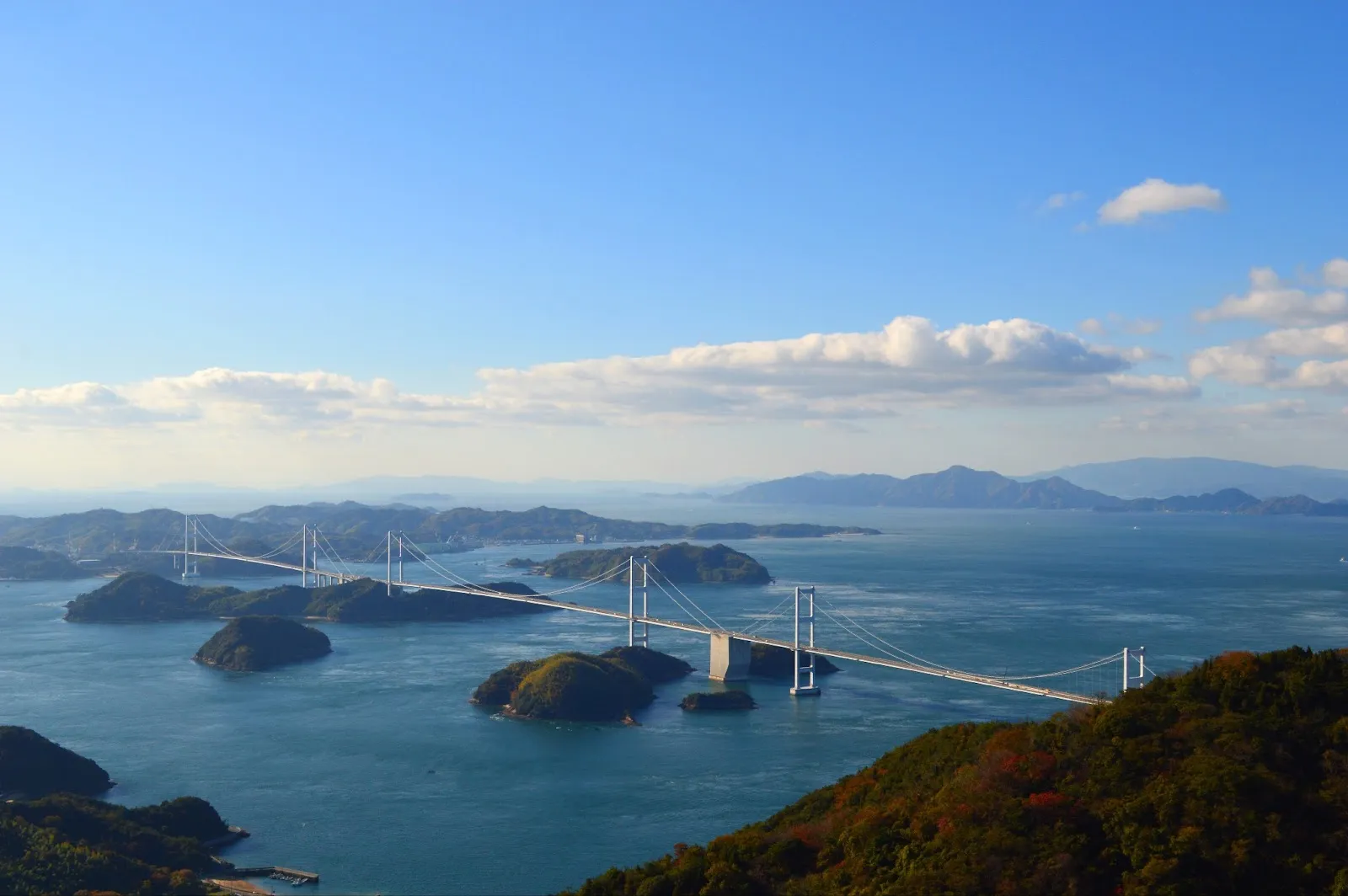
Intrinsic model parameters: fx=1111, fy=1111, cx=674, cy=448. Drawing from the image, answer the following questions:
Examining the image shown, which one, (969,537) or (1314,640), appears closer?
(1314,640)

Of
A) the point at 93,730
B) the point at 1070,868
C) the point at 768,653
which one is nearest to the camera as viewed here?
the point at 1070,868

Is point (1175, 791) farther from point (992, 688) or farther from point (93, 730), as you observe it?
point (93, 730)

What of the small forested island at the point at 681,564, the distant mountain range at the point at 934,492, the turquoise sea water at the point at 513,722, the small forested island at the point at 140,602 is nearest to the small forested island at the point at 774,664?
the turquoise sea water at the point at 513,722

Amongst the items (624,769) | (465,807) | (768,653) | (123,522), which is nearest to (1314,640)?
(768,653)

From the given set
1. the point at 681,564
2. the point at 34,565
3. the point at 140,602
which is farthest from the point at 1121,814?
the point at 34,565

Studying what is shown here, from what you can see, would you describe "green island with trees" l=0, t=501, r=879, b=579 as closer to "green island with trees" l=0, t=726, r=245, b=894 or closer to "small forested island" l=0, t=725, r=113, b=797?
"small forested island" l=0, t=725, r=113, b=797

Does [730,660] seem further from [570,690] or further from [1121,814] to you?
[1121,814]

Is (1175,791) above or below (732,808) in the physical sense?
above
